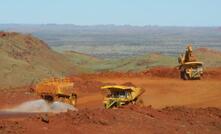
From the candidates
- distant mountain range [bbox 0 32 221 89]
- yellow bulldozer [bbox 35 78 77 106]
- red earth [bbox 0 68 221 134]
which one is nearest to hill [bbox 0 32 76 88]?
distant mountain range [bbox 0 32 221 89]

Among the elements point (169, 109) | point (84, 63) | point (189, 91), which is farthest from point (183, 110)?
point (84, 63)

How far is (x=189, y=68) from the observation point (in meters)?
45.7

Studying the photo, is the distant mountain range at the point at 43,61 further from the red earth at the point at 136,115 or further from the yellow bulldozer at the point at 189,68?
the red earth at the point at 136,115

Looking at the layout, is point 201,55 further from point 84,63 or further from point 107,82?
point 107,82

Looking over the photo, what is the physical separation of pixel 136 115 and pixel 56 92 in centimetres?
967

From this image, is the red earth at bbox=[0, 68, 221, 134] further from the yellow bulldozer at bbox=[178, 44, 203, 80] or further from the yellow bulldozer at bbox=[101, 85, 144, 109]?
the yellow bulldozer at bbox=[178, 44, 203, 80]

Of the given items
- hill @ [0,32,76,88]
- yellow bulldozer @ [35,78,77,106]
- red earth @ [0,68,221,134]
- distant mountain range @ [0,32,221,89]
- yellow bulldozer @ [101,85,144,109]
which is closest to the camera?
red earth @ [0,68,221,134]

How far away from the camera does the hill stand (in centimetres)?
5425

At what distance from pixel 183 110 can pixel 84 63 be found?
2348 inches

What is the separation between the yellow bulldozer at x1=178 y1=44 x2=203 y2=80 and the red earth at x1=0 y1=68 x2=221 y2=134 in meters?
1.99

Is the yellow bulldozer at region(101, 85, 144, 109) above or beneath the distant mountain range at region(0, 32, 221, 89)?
above

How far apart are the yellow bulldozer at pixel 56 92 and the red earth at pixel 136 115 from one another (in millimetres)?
2026

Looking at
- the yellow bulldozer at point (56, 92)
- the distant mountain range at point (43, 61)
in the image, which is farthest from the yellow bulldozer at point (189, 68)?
the distant mountain range at point (43, 61)

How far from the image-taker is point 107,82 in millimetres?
44562
